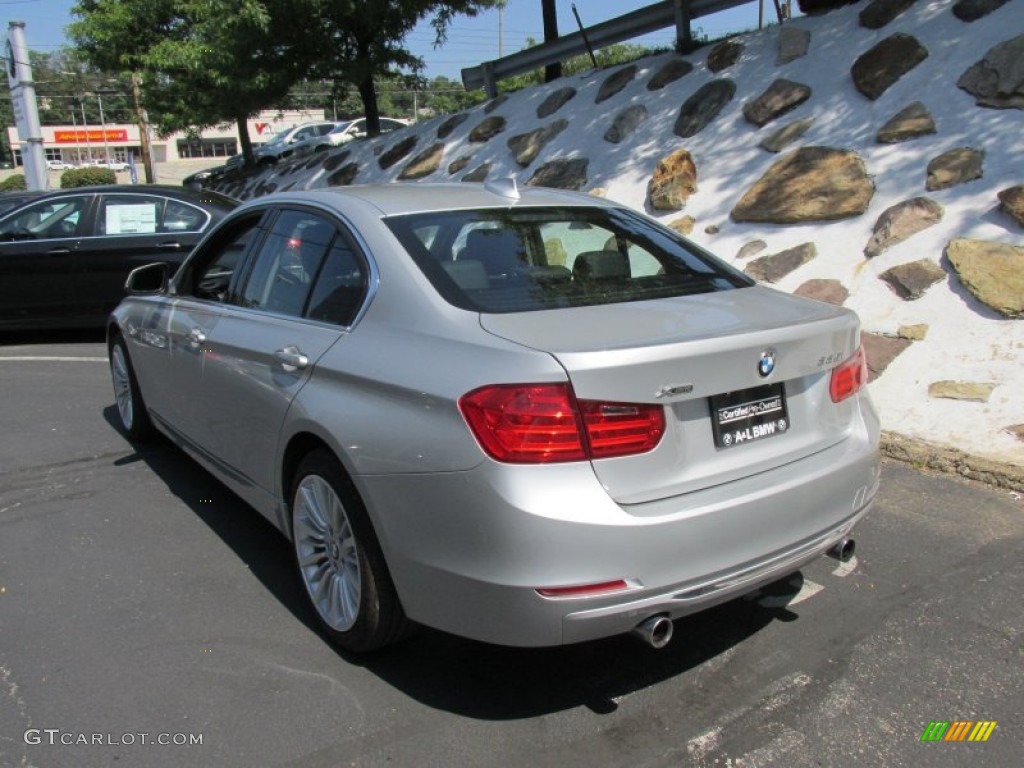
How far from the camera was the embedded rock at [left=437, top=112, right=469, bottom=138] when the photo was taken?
12.3 meters

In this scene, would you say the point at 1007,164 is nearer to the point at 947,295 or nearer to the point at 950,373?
the point at 947,295

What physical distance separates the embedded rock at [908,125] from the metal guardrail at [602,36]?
339 cm

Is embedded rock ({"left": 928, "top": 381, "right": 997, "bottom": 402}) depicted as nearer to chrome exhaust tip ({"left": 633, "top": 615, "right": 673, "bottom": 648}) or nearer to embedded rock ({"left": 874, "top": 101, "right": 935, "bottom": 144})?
embedded rock ({"left": 874, "top": 101, "right": 935, "bottom": 144})

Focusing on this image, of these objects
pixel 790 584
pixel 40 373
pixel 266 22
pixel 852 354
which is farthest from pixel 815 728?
pixel 266 22

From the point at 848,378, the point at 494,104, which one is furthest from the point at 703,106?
the point at 848,378

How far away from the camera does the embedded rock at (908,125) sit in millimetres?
7250

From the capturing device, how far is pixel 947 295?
5.90m

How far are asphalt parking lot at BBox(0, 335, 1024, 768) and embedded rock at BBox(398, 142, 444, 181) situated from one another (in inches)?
320

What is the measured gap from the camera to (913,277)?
6145 mm

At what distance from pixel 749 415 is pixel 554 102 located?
909 cm

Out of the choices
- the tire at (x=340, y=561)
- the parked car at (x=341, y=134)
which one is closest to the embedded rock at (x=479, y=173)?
the tire at (x=340, y=561)

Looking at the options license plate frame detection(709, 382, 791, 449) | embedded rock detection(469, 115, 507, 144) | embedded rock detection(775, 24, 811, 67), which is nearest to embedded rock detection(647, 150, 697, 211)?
embedded rock detection(775, 24, 811, 67)

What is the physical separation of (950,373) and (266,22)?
1123 cm

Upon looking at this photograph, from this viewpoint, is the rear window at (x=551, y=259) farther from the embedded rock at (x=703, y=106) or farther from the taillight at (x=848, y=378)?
the embedded rock at (x=703, y=106)
